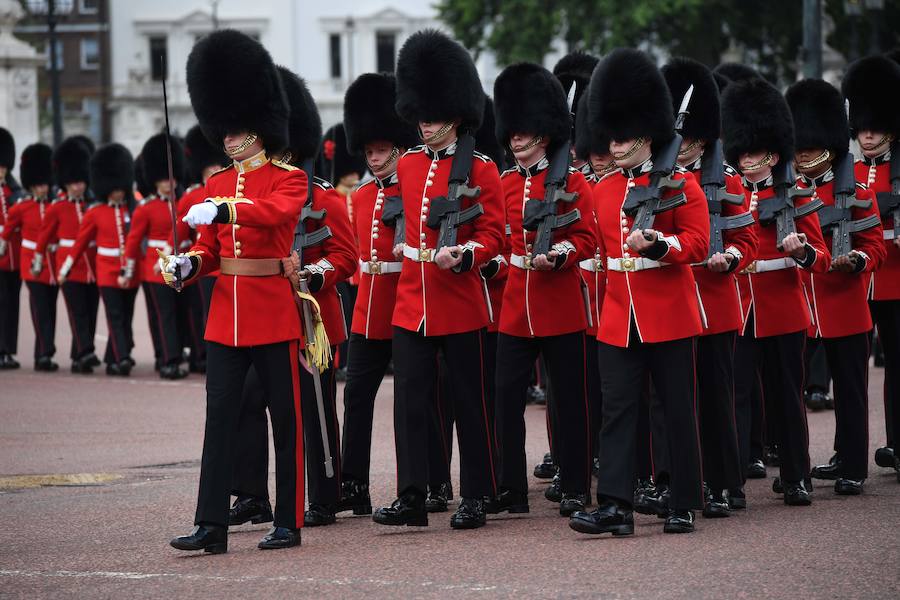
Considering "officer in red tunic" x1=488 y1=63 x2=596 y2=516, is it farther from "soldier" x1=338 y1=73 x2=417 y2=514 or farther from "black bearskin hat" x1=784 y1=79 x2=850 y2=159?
"black bearskin hat" x1=784 y1=79 x2=850 y2=159


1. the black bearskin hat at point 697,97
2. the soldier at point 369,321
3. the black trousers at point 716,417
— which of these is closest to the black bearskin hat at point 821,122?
the black bearskin hat at point 697,97

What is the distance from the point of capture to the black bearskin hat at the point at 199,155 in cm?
1330

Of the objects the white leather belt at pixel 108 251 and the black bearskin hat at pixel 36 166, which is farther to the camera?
the black bearskin hat at pixel 36 166

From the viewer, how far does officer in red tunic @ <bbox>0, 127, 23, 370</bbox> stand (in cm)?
1517

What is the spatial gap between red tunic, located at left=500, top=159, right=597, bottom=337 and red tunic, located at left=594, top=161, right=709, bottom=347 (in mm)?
517

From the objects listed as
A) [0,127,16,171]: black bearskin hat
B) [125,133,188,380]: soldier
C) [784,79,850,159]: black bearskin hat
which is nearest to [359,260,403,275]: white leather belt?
[784,79,850,159]: black bearskin hat

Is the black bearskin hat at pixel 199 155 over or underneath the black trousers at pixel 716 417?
over

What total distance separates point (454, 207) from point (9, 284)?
30.7 ft

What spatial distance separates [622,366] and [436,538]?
0.98 m

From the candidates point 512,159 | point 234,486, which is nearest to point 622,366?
point 234,486

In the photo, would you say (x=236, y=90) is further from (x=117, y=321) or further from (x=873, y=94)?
(x=117, y=321)

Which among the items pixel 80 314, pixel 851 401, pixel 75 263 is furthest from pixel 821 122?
pixel 80 314

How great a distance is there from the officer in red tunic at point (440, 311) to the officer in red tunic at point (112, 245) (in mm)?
7083

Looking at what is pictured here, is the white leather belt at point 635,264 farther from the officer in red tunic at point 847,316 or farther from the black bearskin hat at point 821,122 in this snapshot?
the black bearskin hat at point 821,122
